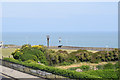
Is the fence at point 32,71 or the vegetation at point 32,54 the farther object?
the vegetation at point 32,54

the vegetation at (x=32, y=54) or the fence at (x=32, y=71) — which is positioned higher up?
the vegetation at (x=32, y=54)

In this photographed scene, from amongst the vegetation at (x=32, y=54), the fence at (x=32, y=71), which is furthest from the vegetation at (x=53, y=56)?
the fence at (x=32, y=71)

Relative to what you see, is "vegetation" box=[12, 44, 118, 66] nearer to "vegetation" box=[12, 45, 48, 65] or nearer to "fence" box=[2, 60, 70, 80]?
"vegetation" box=[12, 45, 48, 65]

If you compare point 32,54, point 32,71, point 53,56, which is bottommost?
point 32,71

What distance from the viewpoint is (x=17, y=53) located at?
24.6 metres

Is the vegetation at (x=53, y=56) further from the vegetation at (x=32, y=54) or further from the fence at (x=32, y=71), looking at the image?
the fence at (x=32, y=71)

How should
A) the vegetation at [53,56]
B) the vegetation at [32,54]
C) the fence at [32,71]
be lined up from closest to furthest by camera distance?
the fence at [32,71] → the vegetation at [32,54] → the vegetation at [53,56]

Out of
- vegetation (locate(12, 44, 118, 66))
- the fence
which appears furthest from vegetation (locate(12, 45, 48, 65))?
the fence

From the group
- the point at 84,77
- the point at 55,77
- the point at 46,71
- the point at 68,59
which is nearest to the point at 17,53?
the point at 68,59

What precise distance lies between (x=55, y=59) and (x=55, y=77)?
9.72 metres

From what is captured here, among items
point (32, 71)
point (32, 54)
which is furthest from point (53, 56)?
point (32, 71)

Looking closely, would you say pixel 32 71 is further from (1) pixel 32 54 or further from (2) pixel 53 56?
(2) pixel 53 56

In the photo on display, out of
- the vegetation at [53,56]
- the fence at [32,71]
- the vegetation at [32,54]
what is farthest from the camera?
the vegetation at [53,56]

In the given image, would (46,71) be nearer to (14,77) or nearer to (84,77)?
(14,77)
